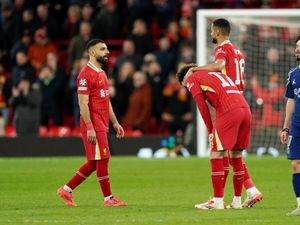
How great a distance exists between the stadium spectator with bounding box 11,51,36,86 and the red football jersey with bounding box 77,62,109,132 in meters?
13.2

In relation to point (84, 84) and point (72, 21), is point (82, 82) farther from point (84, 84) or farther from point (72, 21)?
point (72, 21)

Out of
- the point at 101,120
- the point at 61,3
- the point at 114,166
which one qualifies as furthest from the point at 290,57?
the point at 101,120

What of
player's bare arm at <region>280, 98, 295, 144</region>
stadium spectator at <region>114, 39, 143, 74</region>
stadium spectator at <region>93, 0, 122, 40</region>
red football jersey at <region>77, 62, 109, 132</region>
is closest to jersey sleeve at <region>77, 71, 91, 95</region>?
red football jersey at <region>77, 62, 109, 132</region>

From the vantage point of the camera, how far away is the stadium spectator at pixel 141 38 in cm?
2773

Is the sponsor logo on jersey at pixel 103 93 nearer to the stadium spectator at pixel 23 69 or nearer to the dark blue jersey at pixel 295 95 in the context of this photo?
the dark blue jersey at pixel 295 95

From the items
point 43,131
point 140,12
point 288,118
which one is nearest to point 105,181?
point 288,118

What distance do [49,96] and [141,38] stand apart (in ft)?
8.97

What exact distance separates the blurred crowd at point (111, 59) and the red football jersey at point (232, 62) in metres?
11.8

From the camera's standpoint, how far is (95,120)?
13.9m

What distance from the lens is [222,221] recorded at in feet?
37.9

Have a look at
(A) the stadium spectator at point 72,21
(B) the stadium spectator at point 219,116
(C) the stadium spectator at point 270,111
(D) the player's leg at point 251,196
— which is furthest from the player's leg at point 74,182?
(A) the stadium spectator at point 72,21

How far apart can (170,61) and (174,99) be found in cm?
Result: 111

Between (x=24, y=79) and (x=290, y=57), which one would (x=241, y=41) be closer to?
(x=290, y=57)

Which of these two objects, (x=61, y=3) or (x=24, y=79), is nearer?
(x=24, y=79)
